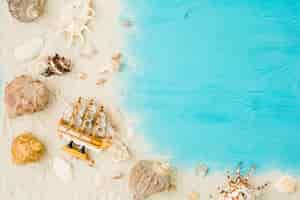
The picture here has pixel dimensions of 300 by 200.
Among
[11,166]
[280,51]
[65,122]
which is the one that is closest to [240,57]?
[280,51]

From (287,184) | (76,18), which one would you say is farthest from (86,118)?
(287,184)

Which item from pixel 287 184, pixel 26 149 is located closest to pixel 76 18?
pixel 26 149

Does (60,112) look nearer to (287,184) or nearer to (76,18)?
(76,18)

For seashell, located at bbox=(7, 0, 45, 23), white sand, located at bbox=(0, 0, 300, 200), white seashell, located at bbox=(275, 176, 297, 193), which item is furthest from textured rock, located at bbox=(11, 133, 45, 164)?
white seashell, located at bbox=(275, 176, 297, 193)

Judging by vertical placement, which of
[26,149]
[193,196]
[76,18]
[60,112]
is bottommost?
[193,196]

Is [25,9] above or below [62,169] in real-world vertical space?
above

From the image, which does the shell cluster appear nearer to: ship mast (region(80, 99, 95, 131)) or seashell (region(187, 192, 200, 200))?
ship mast (region(80, 99, 95, 131))
